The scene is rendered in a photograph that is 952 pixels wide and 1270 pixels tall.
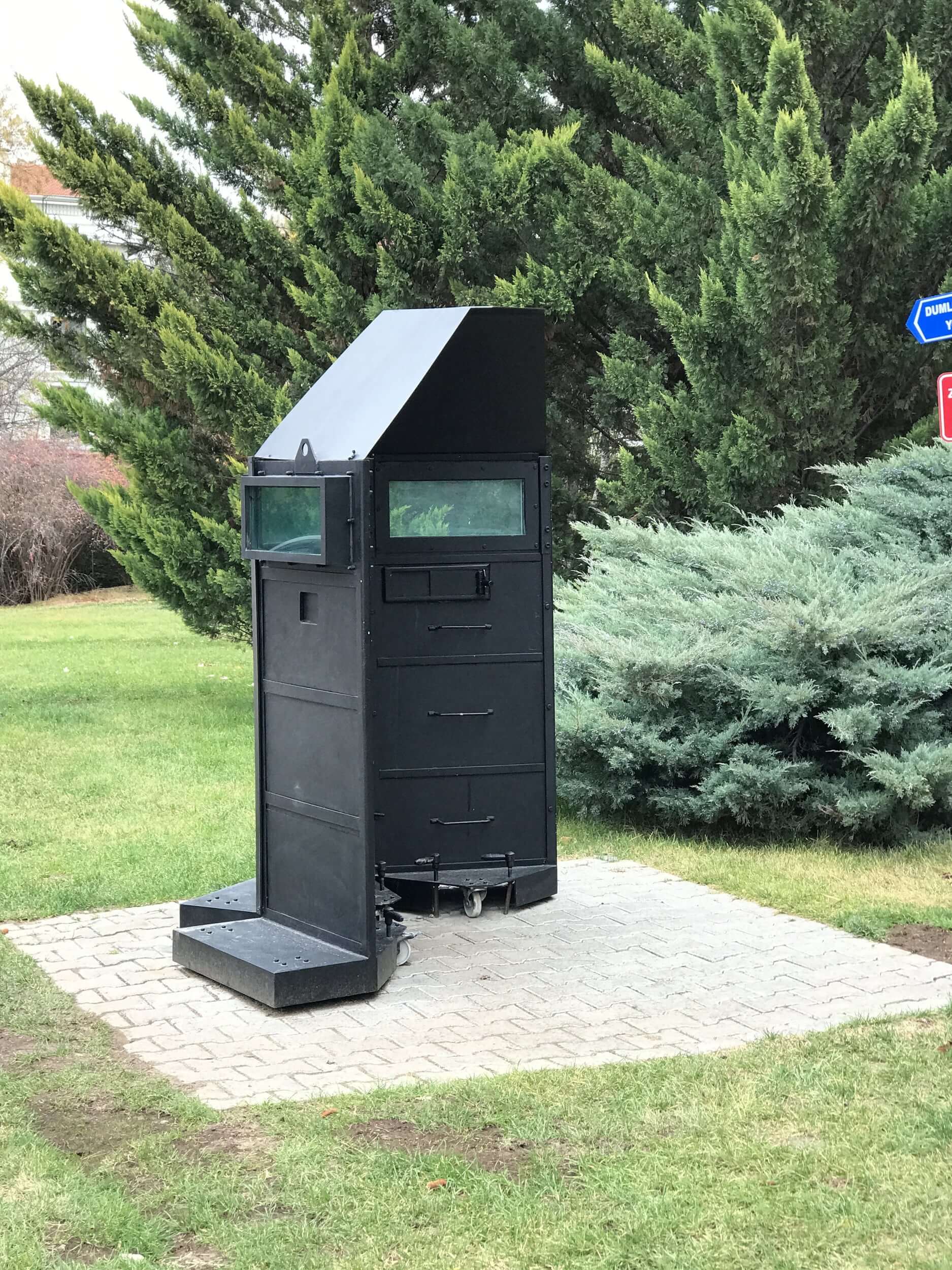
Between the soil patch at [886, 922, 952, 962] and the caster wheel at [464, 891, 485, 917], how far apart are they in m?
1.61

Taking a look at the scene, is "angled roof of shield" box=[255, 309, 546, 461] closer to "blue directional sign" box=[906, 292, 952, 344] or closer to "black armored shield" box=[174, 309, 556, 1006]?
"black armored shield" box=[174, 309, 556, 1006]

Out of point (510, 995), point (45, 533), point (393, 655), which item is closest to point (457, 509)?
point (393, 655)

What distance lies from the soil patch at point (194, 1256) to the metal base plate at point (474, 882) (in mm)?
2681

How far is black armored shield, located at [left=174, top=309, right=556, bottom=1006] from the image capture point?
4859 millimetres

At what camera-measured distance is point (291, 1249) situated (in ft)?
10.4

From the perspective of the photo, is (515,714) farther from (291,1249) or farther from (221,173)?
(221,173)

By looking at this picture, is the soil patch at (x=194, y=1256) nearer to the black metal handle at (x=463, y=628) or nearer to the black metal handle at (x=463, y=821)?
the black metal handle at (x=463, y=821)

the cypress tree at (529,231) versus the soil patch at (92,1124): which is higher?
the cypress tree at (529,231)

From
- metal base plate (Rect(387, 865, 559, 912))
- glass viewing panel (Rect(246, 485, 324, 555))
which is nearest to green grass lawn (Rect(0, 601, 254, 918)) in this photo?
metal base plate (Rect(387, 865, 559, 912))

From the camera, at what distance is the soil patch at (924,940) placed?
5.30 meters

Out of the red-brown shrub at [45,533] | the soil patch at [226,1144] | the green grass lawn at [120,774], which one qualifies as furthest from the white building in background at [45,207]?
the soil patch at [226,1144]

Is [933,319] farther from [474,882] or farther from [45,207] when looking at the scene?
[45,207]

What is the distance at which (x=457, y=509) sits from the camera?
229 inches

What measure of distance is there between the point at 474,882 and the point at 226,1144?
227 centimetres
